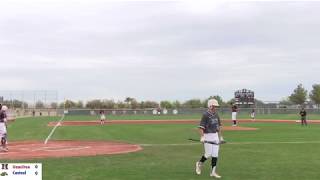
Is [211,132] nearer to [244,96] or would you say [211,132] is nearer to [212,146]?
[212,146]

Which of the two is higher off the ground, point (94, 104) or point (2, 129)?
point (94, 104)

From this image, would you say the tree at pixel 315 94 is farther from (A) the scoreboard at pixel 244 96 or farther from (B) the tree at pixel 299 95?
(A) the scoreboard at pixel 244 96

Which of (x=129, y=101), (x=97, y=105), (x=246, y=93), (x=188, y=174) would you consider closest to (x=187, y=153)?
(x=188, y=174)

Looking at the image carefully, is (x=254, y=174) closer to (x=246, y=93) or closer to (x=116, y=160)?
(x=116, y=160)

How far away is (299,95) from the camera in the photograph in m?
133

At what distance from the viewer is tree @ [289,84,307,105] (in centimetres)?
13236

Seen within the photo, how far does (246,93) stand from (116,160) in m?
74.5

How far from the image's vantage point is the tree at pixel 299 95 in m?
132
